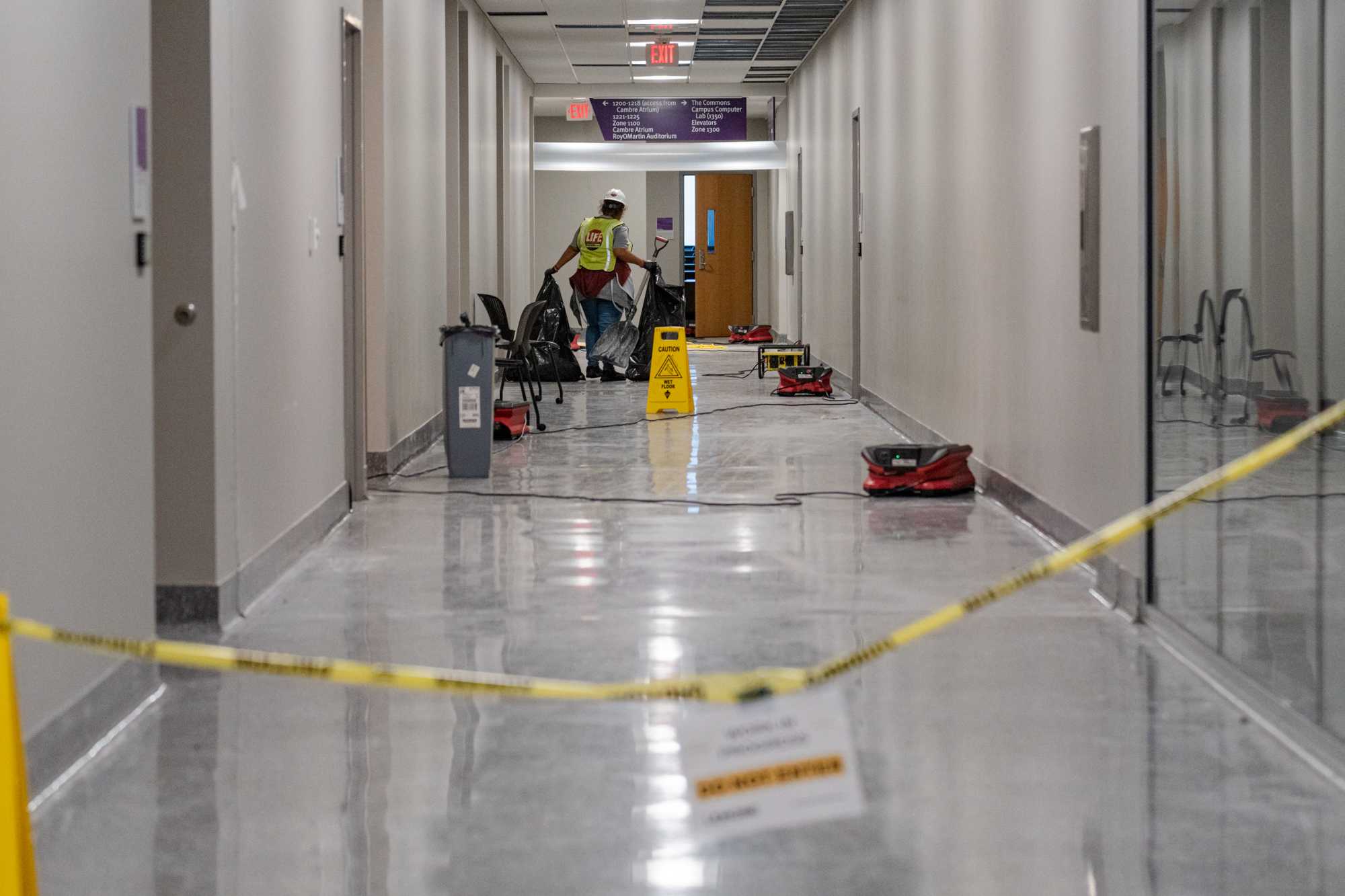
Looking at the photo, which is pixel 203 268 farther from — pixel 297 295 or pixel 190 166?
pixel 297 295

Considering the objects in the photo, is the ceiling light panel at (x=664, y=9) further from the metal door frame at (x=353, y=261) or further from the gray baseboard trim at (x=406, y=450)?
the metal door frame at (x=353, y=261)

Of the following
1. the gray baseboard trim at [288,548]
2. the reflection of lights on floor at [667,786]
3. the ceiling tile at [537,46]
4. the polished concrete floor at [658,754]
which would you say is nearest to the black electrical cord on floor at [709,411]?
the gray baseboard trim at [288,548]

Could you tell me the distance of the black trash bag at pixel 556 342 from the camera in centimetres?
1399

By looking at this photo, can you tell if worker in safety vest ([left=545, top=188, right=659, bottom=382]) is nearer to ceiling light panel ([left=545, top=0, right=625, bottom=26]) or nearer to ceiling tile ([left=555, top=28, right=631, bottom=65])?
ceiling light panel ([left=545, top=0, right=625, bottom=26])

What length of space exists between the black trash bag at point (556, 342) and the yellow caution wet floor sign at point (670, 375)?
6.92 feet

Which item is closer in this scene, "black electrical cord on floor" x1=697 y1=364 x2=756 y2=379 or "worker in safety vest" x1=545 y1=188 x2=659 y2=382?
"worker in safety vest" x1=545 y1=188 x2=659 y2=382

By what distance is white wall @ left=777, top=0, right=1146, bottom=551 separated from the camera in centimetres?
530

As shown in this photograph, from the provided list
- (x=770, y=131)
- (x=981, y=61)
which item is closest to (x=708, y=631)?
(x=981, y=61)

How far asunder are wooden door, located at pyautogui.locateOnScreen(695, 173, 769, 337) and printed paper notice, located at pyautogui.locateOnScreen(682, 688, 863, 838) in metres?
22.7

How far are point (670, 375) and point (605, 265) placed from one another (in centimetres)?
289

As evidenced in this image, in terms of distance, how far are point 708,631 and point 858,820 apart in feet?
5.72

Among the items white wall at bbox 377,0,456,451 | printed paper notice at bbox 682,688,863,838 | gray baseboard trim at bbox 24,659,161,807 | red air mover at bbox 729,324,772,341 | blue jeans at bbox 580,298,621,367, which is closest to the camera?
printed paper notice at bbox 682,688,863,838

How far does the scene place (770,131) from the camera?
23.1 m

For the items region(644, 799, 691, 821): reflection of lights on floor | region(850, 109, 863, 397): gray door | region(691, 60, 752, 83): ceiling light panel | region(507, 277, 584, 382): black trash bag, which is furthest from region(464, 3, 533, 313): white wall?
region(644, 799, 691, 821): reflection of lights on floor
